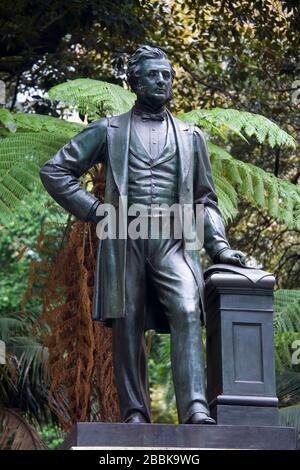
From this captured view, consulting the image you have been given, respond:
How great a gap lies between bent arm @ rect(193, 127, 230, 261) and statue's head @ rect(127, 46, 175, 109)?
0.38 meters

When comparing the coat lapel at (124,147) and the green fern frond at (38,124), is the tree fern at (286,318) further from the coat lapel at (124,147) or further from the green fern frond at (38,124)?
the coat lapel at (124,147)

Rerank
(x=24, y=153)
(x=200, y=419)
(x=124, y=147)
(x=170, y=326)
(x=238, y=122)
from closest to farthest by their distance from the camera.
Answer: (x=200, y=419) → (x=170, y=326) → (x=124, y=147) → (x=24, y=153) → (x=238, y=122)

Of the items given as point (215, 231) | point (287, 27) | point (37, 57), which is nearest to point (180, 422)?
point (215, 231)

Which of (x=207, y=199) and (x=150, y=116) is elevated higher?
(x=150, y=116)

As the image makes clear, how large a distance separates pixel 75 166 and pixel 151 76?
2.54 ft

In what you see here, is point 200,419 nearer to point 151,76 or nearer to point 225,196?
point 151,76

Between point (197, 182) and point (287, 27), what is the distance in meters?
9.73

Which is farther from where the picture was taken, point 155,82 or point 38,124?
point 38,124

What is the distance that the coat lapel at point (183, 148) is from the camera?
7891 millimetres

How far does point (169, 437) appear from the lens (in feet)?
22.5

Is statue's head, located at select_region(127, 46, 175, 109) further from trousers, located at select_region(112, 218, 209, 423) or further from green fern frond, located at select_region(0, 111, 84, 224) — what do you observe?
green fern frond, located at select_region(0, 111, 84, 224)

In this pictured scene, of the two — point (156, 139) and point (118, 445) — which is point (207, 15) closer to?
point (156, 139)

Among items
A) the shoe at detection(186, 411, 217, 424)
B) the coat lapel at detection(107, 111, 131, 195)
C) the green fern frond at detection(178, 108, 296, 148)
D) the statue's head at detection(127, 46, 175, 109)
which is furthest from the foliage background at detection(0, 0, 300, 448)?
the shoe at detection(186, 411, 217, 424)

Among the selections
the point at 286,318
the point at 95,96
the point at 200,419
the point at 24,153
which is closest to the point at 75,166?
the point at 200,419
